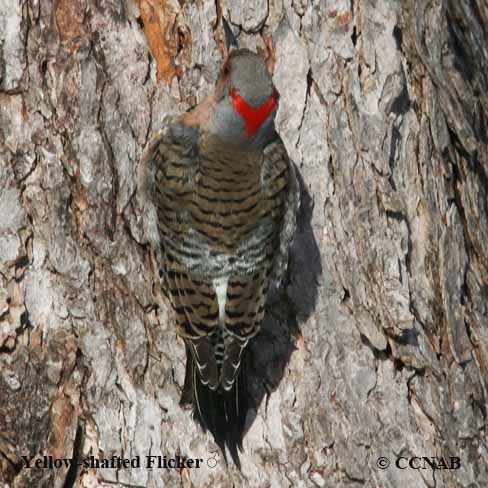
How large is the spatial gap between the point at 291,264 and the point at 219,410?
0.65m

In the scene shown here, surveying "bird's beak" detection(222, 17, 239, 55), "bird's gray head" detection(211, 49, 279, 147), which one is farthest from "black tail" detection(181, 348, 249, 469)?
"bird's beak" detection(222, 17, 239, 55)

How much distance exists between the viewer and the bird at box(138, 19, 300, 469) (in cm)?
403

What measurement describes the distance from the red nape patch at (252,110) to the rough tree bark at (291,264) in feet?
0.62

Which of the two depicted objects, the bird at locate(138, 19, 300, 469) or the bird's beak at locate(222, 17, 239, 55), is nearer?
the bird at locate(138, 19, 300, 469)

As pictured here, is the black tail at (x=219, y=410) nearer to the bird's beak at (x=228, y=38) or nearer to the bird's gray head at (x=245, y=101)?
the bird's gray head at (x=245, y=101)

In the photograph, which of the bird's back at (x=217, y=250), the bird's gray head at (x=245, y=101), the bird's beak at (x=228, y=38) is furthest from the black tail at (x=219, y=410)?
the bird's beak at (x=228, y=38)

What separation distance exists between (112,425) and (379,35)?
1855 millimetres

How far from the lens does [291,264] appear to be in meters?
4.22

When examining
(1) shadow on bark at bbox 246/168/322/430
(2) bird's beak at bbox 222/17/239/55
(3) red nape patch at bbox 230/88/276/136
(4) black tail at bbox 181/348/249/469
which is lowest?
(4) black tail at bbox 181/348/249/469

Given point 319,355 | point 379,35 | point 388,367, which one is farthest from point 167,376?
point 379,35

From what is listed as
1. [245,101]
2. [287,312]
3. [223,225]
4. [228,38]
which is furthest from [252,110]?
[287,312]

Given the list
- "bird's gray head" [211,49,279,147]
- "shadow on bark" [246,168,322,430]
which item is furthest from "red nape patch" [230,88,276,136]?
"shadow on bark" [246,168,322,430]

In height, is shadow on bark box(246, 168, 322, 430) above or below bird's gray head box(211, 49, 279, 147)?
below

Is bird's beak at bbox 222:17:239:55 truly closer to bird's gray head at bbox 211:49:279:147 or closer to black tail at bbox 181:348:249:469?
bird's gray head at bbox 211:49:279:147
